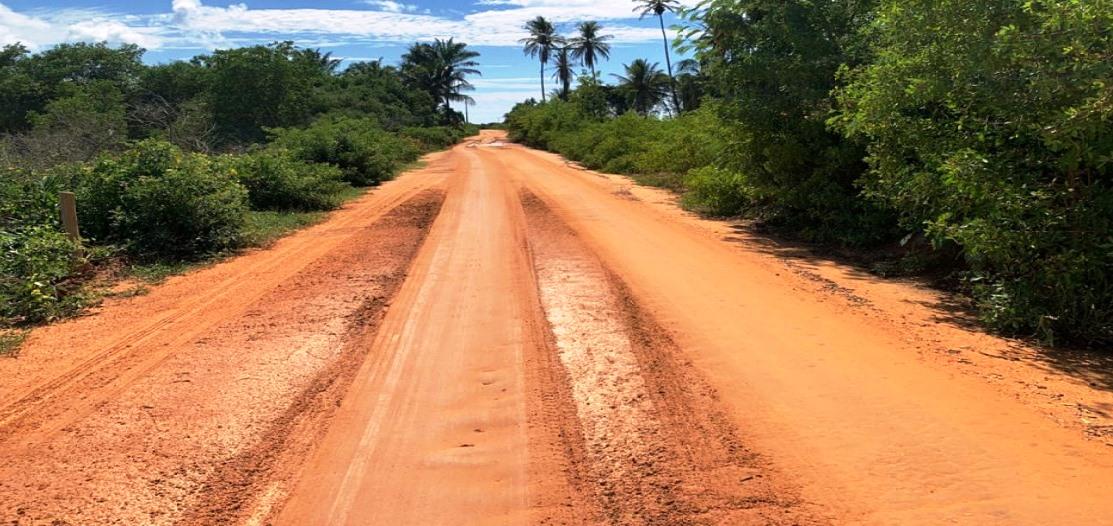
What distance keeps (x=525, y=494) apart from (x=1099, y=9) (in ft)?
17.0

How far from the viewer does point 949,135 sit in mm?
7258

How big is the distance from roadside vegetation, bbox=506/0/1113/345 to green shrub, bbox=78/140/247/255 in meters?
8.50

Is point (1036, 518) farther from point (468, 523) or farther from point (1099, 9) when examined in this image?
point (1099, 9)

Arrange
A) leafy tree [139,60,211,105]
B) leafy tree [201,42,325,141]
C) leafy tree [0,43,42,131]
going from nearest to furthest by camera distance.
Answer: leafy tree [201,42,325,141] → leafy tree [0,43,42,131] → leafy tree [139,60,211,105]

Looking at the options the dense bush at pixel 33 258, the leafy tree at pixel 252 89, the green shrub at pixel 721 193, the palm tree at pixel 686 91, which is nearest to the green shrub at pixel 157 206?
the dense bush at pixel 33 258

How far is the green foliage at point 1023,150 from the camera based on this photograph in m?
5.48

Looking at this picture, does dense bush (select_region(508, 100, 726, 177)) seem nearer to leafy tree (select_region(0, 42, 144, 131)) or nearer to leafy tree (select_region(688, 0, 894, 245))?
leafy tree (select_region(688, 0, 894, 245))

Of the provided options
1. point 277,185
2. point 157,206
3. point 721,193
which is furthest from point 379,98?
point 157,206

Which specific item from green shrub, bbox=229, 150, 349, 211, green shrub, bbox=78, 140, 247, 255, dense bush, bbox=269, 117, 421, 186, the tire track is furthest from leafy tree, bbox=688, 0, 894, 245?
dense bush, bbox=269, 117, 421, 186

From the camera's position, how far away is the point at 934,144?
740 cm

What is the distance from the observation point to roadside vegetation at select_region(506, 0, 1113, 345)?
18.7 ft

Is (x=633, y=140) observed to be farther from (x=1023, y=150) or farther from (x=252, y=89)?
(x=1023, y=150)

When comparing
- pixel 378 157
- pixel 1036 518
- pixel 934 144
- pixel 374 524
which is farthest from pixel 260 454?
pixel 378 157

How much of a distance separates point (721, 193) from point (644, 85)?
5479cm
